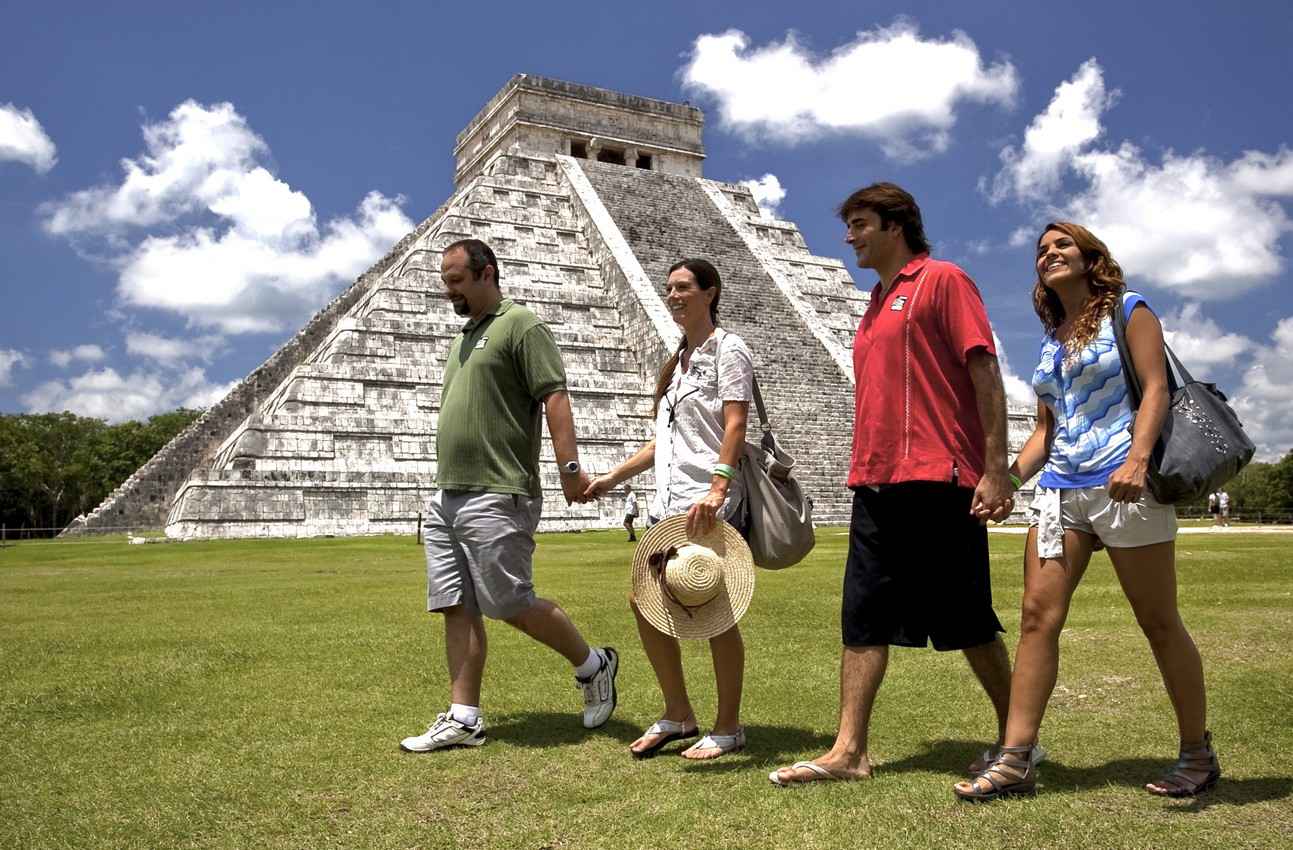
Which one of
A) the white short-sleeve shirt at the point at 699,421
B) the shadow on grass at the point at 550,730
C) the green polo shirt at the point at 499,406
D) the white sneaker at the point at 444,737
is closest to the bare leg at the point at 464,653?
the white sneaker at the point at 444,737

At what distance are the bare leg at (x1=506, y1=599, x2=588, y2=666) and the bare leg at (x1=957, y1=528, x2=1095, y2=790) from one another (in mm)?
2077

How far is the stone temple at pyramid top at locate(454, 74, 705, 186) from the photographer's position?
135 feet

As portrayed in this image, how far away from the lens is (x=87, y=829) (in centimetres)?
377

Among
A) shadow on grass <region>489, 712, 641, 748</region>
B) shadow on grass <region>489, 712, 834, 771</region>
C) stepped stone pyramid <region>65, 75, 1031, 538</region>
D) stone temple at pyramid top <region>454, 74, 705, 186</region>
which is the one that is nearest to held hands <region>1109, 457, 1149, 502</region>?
shadow on grass <region>489, 712, 834, 771</region>

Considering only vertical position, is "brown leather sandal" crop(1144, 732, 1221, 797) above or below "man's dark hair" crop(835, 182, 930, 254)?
below

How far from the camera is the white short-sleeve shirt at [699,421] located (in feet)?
16.1

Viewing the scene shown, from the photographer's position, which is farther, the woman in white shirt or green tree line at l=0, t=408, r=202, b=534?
green tree line at l=0, t=408, r=202, b=534

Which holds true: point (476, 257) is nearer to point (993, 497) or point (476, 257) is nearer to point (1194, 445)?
point (993, 497)

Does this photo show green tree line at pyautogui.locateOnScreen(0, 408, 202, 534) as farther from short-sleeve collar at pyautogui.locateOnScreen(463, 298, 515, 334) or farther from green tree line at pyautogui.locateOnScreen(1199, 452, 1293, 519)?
green tree line at pyautogui.locateOnScreen(1199, 452, 1293, 519)

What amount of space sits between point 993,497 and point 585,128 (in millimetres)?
39705

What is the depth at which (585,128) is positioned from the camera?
138 ft

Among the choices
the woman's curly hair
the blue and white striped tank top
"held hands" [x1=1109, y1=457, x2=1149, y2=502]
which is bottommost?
"held hands" [x1=1109, y1=457, x2=1149, y2=502]

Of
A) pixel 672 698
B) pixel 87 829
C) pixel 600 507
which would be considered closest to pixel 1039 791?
pixel 672 698

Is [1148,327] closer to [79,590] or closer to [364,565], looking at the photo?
[79,590]
